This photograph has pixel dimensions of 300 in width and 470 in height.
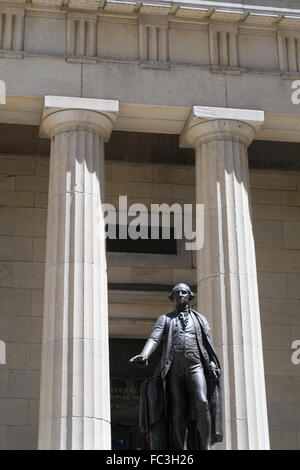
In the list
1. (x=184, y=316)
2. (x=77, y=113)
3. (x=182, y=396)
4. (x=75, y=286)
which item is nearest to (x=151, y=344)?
(x=184, y=316)

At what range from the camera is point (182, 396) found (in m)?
12.7

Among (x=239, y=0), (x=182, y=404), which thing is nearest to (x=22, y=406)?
Answer: (x=182, y=404)

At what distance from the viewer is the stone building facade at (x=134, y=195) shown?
17.9 metres

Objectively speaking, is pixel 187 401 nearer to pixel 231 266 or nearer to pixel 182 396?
pixel 182 396

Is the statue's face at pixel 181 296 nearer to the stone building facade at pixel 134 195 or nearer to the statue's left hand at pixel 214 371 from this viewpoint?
the statue's left hand at pixel 214 371

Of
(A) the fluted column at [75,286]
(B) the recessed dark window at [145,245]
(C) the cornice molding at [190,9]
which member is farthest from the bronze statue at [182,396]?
(B) the recessed dark window at [145,245]

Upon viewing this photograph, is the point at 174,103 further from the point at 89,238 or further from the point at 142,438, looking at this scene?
the point at 142,438

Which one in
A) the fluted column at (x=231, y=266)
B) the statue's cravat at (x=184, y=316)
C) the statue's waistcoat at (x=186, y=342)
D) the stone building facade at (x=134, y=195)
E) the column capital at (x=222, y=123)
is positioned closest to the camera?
the statue's waistcoat at (x=186, y=342)

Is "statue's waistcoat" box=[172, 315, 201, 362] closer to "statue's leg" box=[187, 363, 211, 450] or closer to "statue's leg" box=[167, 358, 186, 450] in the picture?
"statue's leg" box=[167, 358, 186, 450]

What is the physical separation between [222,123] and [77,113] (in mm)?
3394

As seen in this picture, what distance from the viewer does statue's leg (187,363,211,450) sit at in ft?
41.0

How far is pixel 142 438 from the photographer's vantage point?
23.1 m

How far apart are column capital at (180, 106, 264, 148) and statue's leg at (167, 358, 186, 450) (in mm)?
8445

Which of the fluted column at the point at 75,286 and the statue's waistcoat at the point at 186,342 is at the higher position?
the fluted column at the point at 75,286
